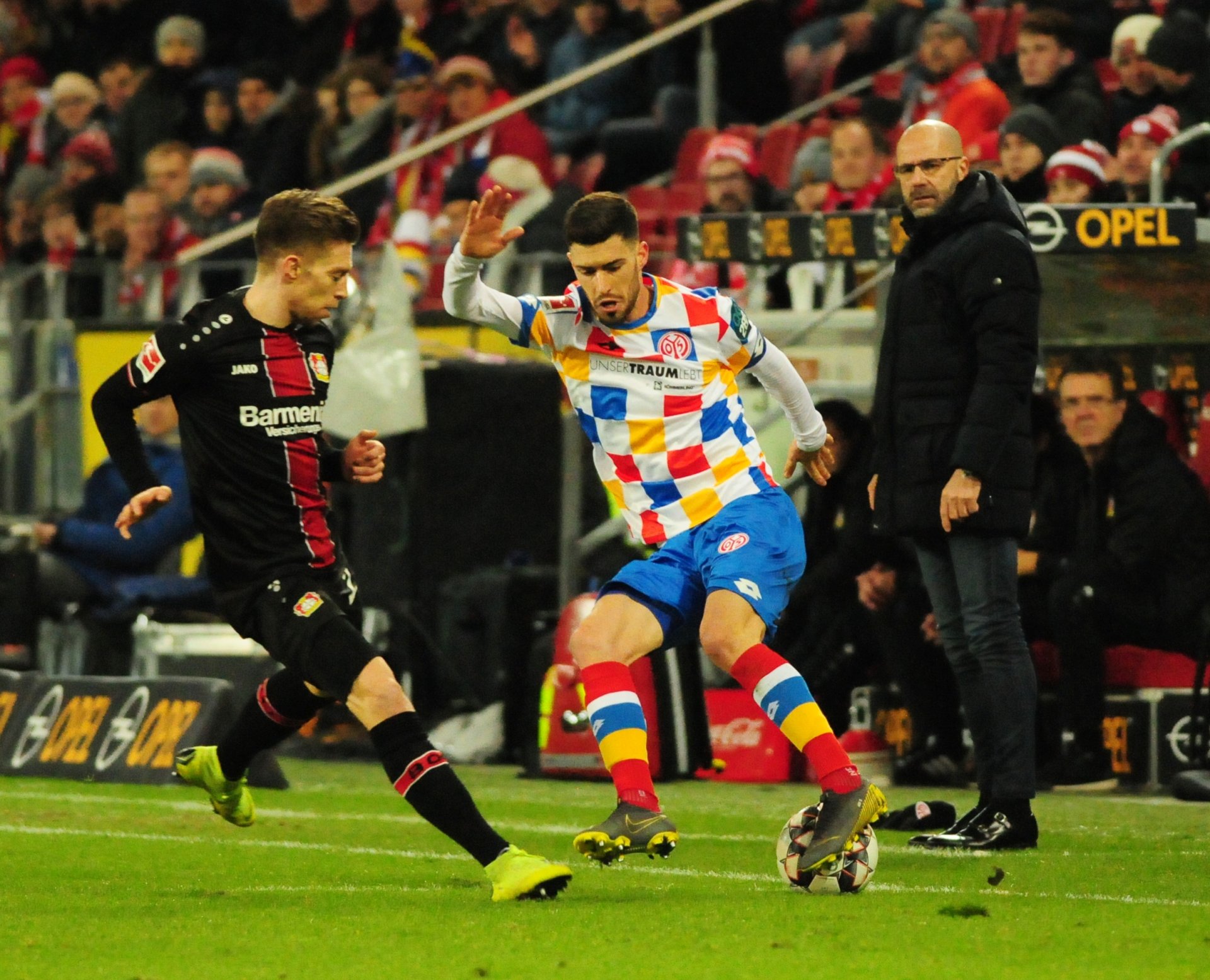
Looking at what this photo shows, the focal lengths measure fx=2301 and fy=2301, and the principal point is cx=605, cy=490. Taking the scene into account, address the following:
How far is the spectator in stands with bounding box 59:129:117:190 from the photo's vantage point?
1823cm

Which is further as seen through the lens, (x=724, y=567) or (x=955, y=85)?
(x=955, y=85)

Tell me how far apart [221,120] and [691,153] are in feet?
15.9

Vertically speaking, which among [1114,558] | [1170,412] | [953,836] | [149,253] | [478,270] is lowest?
[953,836]

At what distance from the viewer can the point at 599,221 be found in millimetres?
6340

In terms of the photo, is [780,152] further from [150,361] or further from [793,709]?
[793,709]

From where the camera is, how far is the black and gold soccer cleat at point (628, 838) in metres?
5.84

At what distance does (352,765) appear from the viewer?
11211mm

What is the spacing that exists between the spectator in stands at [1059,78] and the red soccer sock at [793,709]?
624cm

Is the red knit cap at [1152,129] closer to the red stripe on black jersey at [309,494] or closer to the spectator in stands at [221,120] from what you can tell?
the red stripe on black jersey at [309,494]

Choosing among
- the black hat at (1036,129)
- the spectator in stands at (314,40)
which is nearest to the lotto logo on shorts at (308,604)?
the black hat at (1036,129)

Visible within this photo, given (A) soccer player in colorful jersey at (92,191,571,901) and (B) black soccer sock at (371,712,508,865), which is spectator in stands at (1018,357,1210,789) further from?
(B) black soccer sock at (371,712,508,865)

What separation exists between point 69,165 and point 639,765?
44.5 ft

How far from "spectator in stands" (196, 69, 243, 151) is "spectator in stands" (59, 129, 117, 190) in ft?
2.78

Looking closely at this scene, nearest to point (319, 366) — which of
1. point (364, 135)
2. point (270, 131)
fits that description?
point (364, 135)
